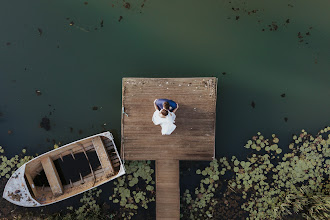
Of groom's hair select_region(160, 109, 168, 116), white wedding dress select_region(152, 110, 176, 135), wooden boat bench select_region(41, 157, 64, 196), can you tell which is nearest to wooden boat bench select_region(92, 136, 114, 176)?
A: wooden boat bench select_region(41, 157, 64, 196)

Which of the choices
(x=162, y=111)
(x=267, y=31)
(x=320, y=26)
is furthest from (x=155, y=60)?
(x=320, y=26)

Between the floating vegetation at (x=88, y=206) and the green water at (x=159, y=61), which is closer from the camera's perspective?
the green water at (x=159, y=61)

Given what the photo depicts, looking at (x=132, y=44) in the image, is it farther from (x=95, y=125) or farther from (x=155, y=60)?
(x=95, y=125)

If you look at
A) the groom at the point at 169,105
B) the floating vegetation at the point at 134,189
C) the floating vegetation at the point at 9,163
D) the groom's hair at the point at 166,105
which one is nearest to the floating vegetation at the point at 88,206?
the floating vegetation at the point at 134,189

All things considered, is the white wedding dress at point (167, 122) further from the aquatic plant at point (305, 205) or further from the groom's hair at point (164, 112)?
the aquatic plant at point (305, 205)

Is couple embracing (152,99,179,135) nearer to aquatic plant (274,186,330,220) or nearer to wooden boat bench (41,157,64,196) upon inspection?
wooden boat bench (41,157,64,196)

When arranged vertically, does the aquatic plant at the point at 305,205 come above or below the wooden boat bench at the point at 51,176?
below
